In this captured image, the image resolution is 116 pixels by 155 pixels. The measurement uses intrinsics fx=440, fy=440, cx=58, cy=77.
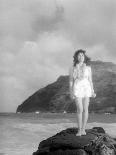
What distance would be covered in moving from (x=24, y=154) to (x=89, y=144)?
9671mm

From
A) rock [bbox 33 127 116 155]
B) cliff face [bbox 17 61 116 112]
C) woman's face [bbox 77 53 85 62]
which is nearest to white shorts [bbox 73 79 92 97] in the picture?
woman's face [bbox 77 53 85 62]

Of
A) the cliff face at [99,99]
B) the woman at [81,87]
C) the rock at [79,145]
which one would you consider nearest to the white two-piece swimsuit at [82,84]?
the woman at [81,87]

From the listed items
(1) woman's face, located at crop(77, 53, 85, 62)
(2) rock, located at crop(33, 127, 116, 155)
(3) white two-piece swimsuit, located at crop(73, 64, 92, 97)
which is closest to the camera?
(2) rock, located at crop(33, 127, 116, 155)

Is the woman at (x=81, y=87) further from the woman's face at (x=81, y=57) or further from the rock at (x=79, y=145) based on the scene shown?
the rock at (x=79, y=145)

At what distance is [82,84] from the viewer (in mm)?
11289

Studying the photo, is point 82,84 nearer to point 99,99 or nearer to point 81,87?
point 81,87

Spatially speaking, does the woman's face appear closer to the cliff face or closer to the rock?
the rock

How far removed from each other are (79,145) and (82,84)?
1557 mm

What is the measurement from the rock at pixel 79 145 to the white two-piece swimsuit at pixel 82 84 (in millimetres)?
1095

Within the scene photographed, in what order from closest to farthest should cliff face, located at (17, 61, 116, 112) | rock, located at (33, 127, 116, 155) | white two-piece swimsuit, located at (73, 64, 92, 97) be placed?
rock, located at (33, 127, 116, 155) → white two-piece swimsuit, located at (73, 64, 92, 97) → cliff face, located at (17, 61, 116, 112)

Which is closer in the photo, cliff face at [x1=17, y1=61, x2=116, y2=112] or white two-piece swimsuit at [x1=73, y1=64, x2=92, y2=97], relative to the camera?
white two-piece swimsuit at [x1=73, y1=64, x2=92, y2=97]

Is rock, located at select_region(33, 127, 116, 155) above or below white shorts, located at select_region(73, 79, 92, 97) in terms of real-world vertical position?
below

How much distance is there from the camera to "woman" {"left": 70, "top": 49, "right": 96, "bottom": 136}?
1123cm

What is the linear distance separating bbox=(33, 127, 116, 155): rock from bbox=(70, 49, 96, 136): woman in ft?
1.03
